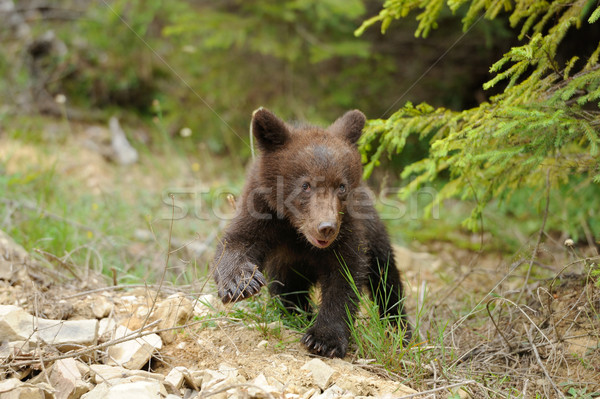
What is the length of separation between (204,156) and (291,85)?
1.97 m

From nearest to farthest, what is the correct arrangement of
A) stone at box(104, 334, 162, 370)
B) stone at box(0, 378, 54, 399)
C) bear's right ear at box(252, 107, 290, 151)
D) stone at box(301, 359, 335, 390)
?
stone at box(0, 378, 54, 399) → stone at box(301, 359, 335, 390) → stone at box(104, 334, 162, 370) → bear's right ear at box(252, 107, 290, 151)

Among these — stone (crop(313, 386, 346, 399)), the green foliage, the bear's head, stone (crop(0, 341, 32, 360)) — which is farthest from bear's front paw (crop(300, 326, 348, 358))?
stone (crop(0, 341, 32, 360))

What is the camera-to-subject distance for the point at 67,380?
257 cm

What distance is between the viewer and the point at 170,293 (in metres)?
3.95

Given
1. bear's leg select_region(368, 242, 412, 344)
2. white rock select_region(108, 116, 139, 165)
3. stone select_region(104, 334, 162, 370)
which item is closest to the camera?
stone select_region(104, 334, 162, 370)

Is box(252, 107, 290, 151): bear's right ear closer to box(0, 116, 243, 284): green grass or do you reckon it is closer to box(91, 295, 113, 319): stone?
box(0, 116, 243, 284): green grass

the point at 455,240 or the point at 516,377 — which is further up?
the point at 516,377

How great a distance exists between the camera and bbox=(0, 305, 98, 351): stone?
2877mm

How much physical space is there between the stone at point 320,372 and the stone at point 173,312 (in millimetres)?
911

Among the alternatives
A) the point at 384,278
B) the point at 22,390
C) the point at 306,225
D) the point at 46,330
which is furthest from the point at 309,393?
Result: the point at 384,278

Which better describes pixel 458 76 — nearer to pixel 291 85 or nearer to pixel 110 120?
pixel 291 85

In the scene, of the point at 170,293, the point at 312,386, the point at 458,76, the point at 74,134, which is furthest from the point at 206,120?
the point at 312,386

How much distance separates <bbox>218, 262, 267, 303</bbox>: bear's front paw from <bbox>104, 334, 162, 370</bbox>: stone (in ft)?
1.62

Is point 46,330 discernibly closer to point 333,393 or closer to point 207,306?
point 207,306
